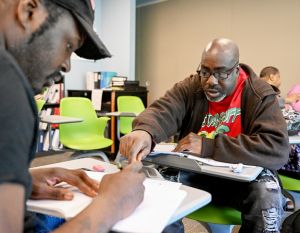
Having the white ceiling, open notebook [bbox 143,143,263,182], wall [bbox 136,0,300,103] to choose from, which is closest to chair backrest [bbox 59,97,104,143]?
open notebook [bbox 143,143,263,182]

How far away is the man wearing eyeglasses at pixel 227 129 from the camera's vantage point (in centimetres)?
122

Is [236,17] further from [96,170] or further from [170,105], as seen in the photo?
[96,170]

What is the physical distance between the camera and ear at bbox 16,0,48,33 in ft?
1.73

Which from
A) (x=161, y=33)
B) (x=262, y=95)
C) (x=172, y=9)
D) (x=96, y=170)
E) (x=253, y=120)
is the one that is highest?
(x=172, y=9)

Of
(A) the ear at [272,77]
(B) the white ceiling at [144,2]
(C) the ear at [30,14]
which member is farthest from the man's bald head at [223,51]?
(B) the white ceiling at [144,2]

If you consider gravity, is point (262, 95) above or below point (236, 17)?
below

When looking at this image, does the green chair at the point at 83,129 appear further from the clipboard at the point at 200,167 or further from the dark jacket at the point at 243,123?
the clipboard at the point at 200,167

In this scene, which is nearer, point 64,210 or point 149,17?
point 64,210

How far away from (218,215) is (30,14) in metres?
1.10

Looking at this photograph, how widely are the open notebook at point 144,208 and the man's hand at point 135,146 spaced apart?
373mm

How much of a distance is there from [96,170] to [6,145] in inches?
25.8

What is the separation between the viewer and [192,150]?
4.41 ft

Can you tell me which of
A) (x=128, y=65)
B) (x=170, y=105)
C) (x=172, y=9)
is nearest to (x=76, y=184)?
(x=170, y=105)

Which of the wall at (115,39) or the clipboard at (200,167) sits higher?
the wall at (115,39)
